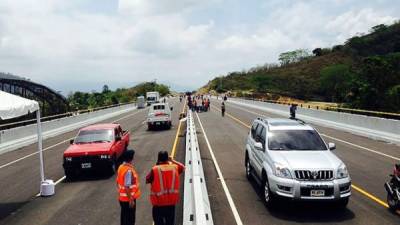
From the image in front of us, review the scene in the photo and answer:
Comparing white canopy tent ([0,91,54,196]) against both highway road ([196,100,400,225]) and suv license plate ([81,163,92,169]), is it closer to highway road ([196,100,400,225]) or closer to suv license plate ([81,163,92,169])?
suv license plate ([81,163,92,169])

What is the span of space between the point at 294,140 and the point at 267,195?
6.65 ft

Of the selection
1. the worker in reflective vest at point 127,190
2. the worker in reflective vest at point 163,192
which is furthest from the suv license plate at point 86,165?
the worker in reflective vest at point 163,192

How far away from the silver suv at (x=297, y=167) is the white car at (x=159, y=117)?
22.2 metres

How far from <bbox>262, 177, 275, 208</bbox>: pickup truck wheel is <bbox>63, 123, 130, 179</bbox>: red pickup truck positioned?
660 cm

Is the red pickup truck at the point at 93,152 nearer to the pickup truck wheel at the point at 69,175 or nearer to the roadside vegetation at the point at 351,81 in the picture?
the pickup truck wheel at the point at 69,175

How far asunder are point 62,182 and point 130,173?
7871 mm

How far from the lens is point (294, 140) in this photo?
12.0 meters

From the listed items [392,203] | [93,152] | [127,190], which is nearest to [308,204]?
[392,203]

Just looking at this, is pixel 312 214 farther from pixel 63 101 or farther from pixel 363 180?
pixel 63 101

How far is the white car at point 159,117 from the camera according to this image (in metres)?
34.6

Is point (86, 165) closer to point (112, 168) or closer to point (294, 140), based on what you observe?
point (112, 168)

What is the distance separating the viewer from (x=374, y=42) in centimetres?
19388

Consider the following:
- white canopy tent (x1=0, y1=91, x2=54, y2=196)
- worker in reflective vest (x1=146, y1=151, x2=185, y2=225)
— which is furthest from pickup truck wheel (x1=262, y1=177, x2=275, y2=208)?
white canopy tent (x1=0, y1=91, x2=54, y2=196)

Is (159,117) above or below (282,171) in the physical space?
below
